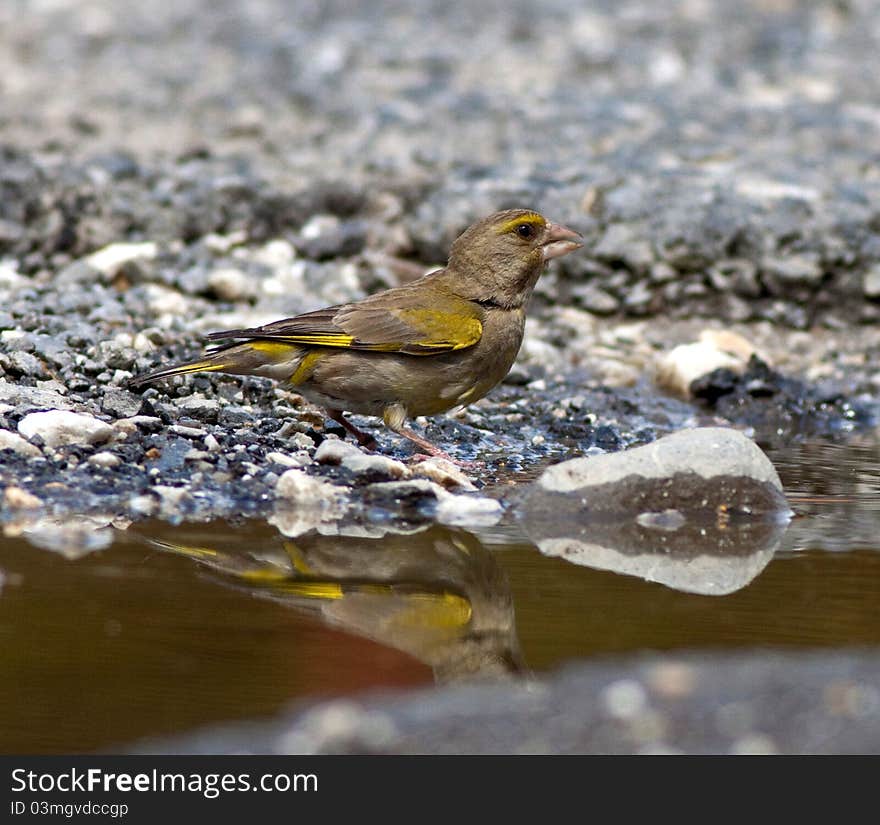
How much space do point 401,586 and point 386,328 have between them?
234cm

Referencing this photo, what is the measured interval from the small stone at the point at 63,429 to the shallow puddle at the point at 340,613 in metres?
0.84

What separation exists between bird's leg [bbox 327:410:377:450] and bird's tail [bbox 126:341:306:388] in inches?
16.9

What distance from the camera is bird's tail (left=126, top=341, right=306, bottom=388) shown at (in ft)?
22.7

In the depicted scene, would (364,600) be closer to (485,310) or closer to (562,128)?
(485,310)

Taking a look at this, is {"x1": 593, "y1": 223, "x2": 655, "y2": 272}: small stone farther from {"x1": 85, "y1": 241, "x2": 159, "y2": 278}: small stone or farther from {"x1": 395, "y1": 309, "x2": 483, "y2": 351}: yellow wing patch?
{"x1": 395, "y1": 309, "x2": 483, "y2": 351}: yellow wing patch

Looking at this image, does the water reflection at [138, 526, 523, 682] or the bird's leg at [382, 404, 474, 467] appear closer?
the water reflection at [138, 526, 523, 682]

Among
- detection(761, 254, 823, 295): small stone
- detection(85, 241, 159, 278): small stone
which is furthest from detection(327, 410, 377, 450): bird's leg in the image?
detection(761, 254, 823, 295): small stone

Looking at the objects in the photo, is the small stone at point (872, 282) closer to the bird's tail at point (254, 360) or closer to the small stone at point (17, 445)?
the bird's tail at point (254, 360)

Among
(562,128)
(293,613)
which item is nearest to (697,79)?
(562,128)

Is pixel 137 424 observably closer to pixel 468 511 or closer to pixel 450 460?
pixel 450 460

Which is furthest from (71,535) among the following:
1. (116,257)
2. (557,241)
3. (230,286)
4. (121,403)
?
(116,257)

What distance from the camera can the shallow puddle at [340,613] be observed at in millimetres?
3896

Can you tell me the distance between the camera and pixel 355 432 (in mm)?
7363

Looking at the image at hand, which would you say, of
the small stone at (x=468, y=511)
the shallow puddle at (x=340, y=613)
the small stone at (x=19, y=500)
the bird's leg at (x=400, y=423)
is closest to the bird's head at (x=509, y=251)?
the bird's leg at (x=400, y=423)
